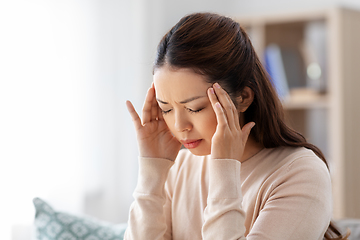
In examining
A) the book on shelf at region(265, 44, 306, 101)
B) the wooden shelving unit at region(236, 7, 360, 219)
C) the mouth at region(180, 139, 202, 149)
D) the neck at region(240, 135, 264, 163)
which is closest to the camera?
the mouth at region(180, 139, 202, 149)

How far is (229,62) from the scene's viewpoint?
1.08m

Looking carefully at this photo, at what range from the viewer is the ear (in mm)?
1155

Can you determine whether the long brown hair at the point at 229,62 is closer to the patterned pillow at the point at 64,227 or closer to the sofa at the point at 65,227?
the sofa at the point at 65,227

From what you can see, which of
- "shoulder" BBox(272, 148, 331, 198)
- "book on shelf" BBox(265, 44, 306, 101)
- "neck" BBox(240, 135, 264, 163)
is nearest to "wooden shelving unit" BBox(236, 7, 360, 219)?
"book on shelf" BBox(265, 44, 306, 101)

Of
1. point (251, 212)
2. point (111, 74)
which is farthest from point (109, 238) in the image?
point (111, 74)

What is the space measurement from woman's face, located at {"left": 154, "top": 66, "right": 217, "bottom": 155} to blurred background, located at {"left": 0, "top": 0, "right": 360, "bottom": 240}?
267 mm

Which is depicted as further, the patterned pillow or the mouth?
the patterned pillow

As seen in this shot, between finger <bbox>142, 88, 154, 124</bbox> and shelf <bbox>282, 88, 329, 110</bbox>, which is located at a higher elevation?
finger <bbox>142, 88, 154, 124</bbox>

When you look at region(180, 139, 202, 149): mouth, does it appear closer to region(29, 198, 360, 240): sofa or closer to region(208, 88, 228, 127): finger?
region(208, 88, 228, 127): finger

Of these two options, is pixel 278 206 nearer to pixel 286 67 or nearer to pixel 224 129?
pixel 224 129

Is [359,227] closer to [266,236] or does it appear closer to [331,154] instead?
[266,236]

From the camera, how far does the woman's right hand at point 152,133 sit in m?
1.26

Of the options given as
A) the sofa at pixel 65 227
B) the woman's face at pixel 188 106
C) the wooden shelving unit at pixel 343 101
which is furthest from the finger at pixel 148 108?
the wooden shelving unit at pixel 343 101

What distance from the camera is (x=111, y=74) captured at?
2242 mm
